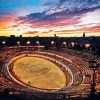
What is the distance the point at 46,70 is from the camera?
43.7ft

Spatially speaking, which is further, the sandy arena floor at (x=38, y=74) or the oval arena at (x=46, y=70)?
the sandy arena floor at (x=38, y=74)

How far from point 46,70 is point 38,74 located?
0.83 m

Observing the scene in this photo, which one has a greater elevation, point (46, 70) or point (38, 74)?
point (46, 70)

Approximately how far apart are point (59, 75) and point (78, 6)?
414cm

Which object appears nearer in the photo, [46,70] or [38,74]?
[38,74]

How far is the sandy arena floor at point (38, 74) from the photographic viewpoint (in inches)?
466

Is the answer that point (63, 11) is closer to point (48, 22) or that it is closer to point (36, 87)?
point (48, 22)

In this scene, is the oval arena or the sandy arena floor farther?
the sandy arena floor

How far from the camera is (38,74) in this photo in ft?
41.2

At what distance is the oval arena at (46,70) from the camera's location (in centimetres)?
1108

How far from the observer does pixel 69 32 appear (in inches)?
447

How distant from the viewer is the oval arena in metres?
11.1

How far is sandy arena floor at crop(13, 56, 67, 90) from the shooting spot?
11836mm

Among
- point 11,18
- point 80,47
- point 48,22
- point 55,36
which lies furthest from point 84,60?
point 11,18
